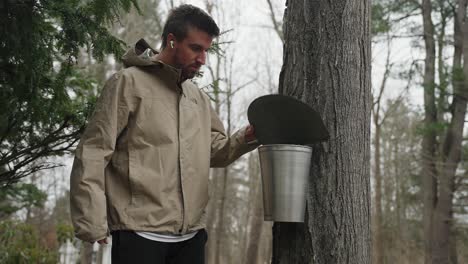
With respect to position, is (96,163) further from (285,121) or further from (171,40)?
(285,121)

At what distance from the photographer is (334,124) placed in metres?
2.57

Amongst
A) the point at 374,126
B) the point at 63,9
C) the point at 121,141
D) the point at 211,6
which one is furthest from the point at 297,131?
the point at 374,126

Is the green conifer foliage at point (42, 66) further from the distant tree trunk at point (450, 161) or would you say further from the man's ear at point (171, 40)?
the distant tree trunk at point (450, 161)

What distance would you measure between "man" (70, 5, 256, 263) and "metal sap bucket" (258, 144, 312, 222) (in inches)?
12.2

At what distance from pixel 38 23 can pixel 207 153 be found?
1478mm


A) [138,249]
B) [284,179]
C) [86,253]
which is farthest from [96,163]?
[86,253]

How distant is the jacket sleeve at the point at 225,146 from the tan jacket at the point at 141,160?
0.56 ft

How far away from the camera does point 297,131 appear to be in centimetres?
249

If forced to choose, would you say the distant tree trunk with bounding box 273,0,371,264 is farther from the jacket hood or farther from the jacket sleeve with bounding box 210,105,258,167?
the jacket hood

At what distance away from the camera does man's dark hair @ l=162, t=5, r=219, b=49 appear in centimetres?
251

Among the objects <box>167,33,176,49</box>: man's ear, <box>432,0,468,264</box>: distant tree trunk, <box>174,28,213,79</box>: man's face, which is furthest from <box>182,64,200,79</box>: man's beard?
<box>432,0,468,264</box>: distant tree trunk

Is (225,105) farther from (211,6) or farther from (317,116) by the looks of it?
(317,116)

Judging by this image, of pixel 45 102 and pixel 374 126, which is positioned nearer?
pixel 45 102

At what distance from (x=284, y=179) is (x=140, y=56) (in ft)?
2.81
